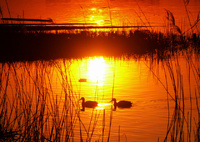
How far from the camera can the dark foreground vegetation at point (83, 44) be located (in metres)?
12.6

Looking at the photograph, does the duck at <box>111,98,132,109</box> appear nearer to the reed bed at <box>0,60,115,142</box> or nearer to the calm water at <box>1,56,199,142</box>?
the calm water at <box>1,56,199,142</box>

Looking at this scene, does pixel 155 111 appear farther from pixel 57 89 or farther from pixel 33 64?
pixel 33 64

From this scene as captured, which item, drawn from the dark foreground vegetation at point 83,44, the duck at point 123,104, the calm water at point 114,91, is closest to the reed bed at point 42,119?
the calm water at point 114,91

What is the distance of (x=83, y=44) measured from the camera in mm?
13852

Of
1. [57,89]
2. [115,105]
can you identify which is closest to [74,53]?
[57,89]

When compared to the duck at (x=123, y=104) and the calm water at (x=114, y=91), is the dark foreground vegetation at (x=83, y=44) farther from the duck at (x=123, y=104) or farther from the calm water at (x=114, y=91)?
the duck at (x=123, y=104)

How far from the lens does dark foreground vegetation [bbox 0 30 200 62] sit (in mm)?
12648

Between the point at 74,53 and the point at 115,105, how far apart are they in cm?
670

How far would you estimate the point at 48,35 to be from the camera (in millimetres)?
13703

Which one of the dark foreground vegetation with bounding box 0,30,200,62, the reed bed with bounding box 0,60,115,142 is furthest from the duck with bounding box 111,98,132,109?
the dark foreground vegetation with bounding box 0,30,200,62

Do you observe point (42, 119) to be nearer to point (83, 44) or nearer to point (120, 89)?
point (120, 89)

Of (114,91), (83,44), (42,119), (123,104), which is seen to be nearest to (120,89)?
(114,91)

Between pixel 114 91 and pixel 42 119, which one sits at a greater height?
pixel 114 91

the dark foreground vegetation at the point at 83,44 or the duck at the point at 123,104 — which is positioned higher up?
the dark foreground vegetation at the point at 83,44
